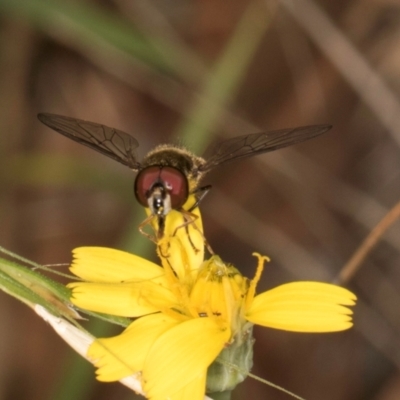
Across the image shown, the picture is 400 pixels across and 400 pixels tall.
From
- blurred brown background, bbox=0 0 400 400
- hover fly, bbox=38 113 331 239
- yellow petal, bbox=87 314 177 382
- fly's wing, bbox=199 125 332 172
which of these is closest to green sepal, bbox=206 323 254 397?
yellow petal, bbox=87 314 177 382

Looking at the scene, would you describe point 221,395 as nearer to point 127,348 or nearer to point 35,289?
point 127,348

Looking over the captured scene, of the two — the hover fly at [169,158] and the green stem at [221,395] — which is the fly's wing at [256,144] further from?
the green stem at [221,395]

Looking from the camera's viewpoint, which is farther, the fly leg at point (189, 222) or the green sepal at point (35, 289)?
the fly leg at point (189, 222)

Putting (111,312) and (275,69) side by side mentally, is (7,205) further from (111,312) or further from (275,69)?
(111,312)

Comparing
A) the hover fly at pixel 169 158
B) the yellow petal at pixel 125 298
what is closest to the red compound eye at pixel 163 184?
the hover fly at pixel 169 158

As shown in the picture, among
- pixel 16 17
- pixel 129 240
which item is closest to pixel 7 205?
pixel 16 17

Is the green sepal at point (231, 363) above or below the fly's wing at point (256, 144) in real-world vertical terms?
below

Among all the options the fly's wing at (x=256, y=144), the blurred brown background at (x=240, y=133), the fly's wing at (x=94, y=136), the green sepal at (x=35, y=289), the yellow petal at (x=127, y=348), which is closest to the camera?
the green sepal at (x=35, y=289)

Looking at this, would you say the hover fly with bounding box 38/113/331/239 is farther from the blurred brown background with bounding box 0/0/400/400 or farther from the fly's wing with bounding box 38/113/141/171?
the blurred brown background with bounding box 0/0/400/400

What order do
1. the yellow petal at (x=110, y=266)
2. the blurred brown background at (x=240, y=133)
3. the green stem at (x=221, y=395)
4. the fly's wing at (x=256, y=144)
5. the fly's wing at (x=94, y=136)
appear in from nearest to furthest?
the green stem at (x=221, y=395)
the yellow petal at (x=110, y=266)
the fly's wing at (x=256, y=144)
the fly's wing at (x=94, y=136)
the blurred brown background at (x=240, y=133)
